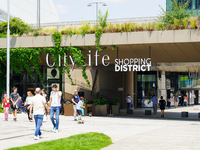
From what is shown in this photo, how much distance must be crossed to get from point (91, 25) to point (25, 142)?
13.6 metres

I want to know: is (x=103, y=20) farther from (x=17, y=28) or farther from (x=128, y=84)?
(x=128, y=84)

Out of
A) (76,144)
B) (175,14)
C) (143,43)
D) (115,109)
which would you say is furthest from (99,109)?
(76,144)

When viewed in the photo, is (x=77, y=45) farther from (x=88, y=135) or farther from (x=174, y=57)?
(x=88, y=135)

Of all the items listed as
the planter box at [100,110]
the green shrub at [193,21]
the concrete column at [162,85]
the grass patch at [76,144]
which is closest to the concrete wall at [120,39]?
the green shrub at [193,21]

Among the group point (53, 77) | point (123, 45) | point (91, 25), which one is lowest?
point (53, 77)

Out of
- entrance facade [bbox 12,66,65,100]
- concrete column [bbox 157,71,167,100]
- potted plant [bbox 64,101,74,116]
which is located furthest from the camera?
concrete column [bbox 157,71,167,100]

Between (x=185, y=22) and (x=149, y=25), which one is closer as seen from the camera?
(x=185, y=22)

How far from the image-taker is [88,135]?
11414 millimetres

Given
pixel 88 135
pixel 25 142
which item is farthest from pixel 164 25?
pixel 25 142

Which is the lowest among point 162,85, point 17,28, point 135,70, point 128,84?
point 162,85

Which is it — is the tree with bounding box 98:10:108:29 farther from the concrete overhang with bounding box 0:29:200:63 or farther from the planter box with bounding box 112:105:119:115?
the planter box with bounding box 112:105:119:115

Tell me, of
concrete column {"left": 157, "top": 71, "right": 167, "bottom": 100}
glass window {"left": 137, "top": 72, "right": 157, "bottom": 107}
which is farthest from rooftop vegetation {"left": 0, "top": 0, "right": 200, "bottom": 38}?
concrete column {"left": 157, "top": 71, "right": 167, "bottom": 100}

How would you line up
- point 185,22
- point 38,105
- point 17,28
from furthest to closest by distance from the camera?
point 17,28, point 185,22, point 38,105

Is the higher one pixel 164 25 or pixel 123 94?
pixel 164 25
